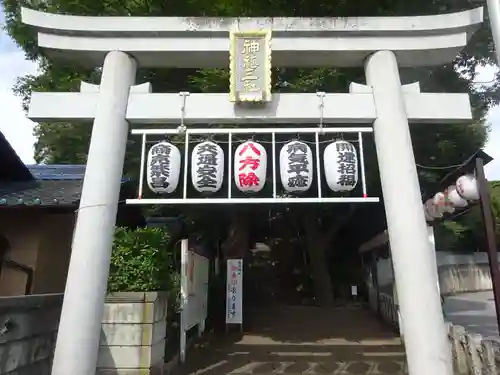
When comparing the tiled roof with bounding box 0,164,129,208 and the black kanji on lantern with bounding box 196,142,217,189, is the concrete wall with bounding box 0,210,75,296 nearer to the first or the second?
the tiled roof with bounding box 0,164,129,208

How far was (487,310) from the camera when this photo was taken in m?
18.6

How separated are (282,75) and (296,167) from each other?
201 inches

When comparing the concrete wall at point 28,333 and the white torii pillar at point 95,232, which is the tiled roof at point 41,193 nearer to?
the concrete wall at point 28,333

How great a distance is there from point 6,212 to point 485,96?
13.6 m

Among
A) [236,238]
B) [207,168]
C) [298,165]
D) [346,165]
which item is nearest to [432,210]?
[346,165]

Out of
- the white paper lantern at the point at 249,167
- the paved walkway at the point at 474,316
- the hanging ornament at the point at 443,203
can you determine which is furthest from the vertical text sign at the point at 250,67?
the paved walkway at the point at 474,316

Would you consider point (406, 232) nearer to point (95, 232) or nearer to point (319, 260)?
point (95, 232)

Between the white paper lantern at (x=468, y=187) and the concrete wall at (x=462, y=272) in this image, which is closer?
the white paper lantern at (x=468, y=187)

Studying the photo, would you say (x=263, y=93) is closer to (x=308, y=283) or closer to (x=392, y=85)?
(x=392, y=85)

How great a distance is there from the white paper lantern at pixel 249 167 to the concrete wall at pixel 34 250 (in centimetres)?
386

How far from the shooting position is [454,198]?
785 cm

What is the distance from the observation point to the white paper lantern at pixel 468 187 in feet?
22.7

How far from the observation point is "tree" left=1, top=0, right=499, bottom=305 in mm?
9258

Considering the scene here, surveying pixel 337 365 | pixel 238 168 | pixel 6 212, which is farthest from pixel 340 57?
pixel 6 212
